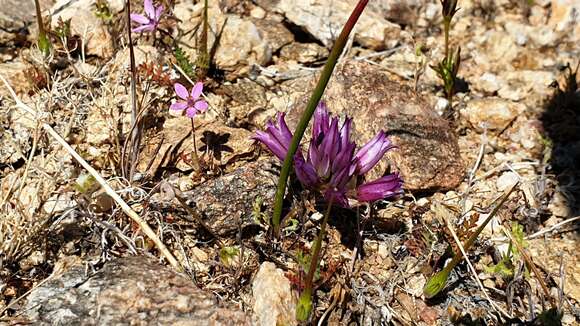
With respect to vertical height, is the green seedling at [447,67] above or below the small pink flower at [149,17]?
below

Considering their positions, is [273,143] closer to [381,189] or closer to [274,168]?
[274,168]

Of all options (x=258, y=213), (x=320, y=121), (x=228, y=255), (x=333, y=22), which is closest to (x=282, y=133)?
(x=320, y=121)

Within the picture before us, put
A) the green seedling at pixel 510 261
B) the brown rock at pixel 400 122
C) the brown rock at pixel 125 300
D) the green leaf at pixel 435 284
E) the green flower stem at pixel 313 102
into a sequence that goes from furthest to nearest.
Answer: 1. the brown rock at pixel 400 122
2. the green seedling at pixel 510 261
3. the green leaf at pixel 435 284
4. the brown rock at pixel 125 300
5. the green flower stem at pixel 313 102

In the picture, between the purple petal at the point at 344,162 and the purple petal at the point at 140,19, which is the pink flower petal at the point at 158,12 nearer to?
the purple petal at the point at 140,19

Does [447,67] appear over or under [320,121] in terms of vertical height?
over

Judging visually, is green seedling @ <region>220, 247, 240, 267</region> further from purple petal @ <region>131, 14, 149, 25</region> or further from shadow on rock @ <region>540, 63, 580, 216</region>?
shadow on rock @ <region>540, 63, 580, 216</region>

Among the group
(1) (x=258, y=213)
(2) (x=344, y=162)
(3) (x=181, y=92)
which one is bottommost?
(1) (x=258, y=213)

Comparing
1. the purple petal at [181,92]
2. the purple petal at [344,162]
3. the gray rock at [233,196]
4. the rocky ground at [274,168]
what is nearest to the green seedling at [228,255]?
the rocky ground at [274,168]
